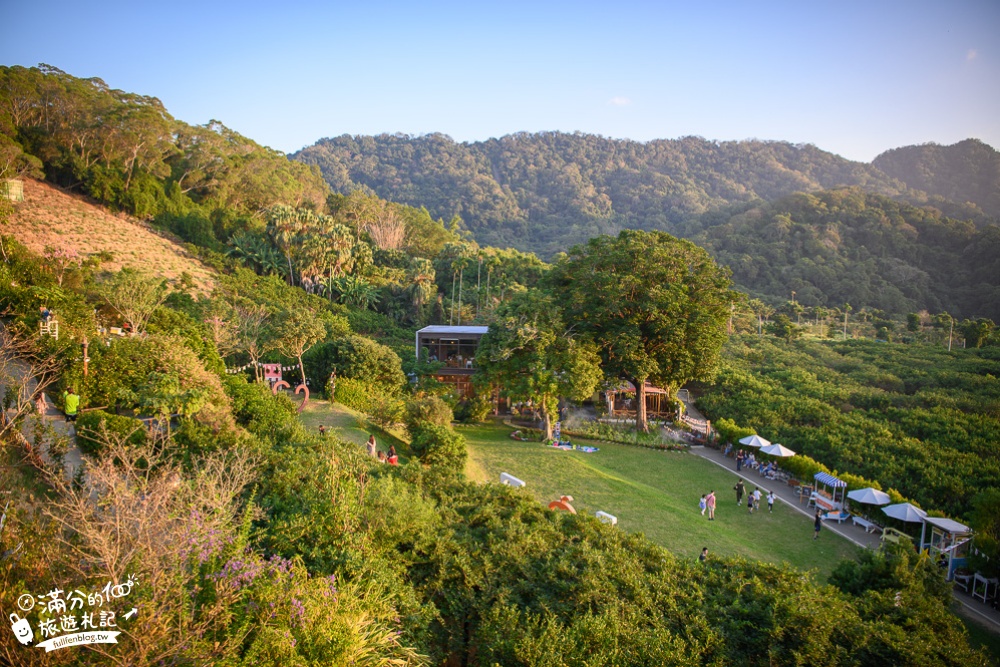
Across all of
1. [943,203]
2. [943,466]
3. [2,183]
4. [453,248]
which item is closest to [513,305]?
[943,466]

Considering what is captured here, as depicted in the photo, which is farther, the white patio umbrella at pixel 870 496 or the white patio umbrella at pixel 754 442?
the white patio umbrella at pixel 754 442

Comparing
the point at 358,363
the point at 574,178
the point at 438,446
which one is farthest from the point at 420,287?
the point at 574,178

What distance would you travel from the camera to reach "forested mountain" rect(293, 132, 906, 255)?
95375 millimetres

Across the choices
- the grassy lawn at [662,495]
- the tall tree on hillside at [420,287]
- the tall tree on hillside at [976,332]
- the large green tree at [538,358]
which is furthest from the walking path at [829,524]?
the tall tree on hillside at [976,332]

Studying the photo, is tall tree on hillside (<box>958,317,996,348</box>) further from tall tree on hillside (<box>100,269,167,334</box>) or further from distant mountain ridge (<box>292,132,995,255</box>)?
tall tree on hillside (<box>100,269,167,334</box>)

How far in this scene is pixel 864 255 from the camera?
62.2m

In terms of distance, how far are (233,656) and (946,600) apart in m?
10.6

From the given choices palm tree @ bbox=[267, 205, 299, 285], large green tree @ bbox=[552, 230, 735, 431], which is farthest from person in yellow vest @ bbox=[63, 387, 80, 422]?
palm tree @ bbox=[267, 205, 299, 285]

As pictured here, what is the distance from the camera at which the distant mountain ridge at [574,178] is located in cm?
9444

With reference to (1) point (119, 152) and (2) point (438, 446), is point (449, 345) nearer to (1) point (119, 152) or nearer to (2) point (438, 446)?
(2) point (438, 446)

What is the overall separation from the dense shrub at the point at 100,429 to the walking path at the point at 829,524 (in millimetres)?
15612

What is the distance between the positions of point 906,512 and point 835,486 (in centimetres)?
214

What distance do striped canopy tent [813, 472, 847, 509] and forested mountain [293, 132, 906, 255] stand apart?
204 feet

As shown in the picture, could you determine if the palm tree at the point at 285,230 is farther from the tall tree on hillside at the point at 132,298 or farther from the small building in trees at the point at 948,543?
the small building in trees at the point at 948,543
